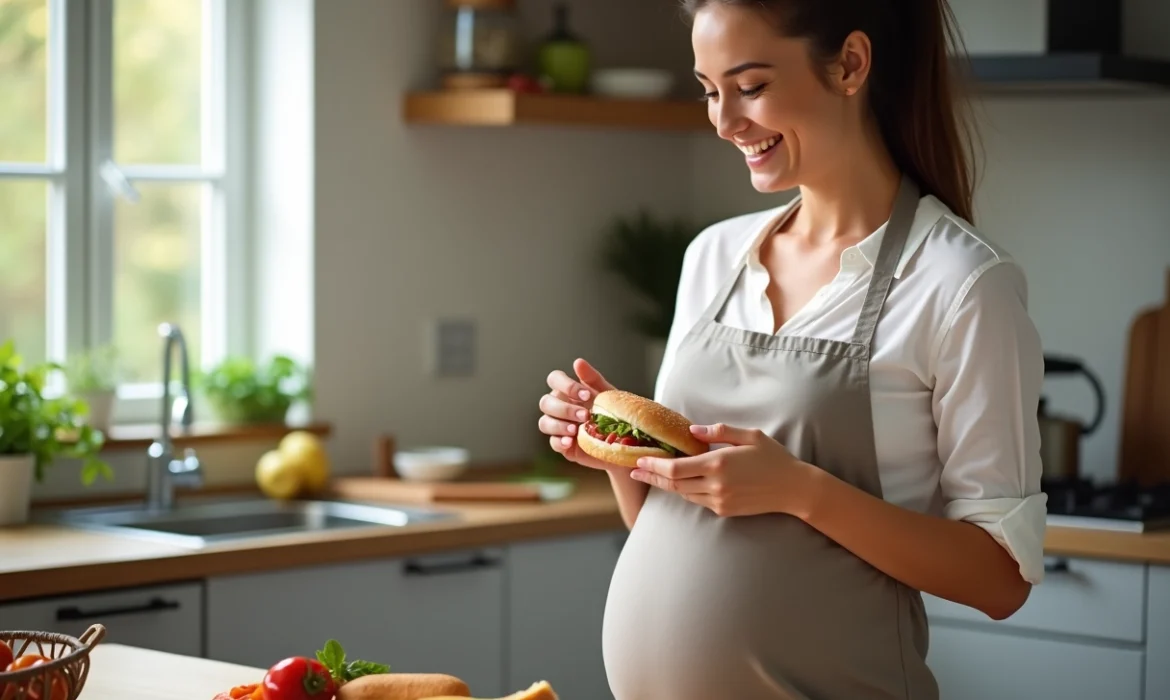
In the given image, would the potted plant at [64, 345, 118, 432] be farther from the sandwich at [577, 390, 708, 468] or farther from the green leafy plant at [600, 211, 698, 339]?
the sandwich at [577, 390, 708, 468]

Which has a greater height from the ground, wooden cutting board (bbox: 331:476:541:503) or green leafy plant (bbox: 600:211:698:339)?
green leafy plant (bbox: 600:211:698:339)

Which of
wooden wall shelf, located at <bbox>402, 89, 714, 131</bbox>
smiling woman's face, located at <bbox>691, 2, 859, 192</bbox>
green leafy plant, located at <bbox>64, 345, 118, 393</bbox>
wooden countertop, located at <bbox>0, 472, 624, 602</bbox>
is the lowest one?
wooden countertop, located at <bbox>0, 472, 624, 602</bbox>

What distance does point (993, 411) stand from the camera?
1674 millimetres

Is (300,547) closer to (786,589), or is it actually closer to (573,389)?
(573,389)

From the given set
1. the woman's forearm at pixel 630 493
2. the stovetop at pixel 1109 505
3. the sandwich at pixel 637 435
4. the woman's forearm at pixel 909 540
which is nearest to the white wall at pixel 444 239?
the stovetop at pixel 1109 505

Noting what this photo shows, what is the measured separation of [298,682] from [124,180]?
2029 millimetres

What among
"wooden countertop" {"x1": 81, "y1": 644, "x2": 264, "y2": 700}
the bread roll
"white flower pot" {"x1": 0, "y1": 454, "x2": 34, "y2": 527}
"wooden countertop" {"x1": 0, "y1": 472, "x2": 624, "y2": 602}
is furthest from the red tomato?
"white flower pot" {"x1": 0, "y1": 454, "x2": 34, "y2": 527}

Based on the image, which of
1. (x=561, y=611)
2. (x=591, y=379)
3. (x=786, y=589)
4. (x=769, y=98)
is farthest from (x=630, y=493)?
(x=561, y=611)

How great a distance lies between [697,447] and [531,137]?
2.02m

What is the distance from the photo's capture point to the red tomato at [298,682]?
1418mm

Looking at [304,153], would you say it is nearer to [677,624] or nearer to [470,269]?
[470,269]

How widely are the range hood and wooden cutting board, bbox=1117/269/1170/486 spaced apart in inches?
18.6

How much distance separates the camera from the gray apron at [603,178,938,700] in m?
1.74

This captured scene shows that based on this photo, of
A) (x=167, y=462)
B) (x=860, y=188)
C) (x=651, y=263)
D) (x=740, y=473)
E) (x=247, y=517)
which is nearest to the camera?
(x=740, y=473)
